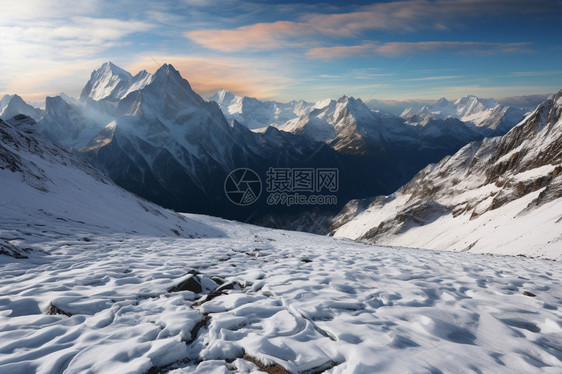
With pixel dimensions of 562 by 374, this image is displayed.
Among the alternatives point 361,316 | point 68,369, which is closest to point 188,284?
point 68,369

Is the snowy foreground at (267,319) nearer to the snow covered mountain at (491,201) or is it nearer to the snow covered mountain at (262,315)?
the snow covered mountain at (262,315)

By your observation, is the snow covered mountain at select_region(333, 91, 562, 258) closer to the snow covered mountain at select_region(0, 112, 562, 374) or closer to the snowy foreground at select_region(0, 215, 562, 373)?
the snow covered mountain at select_region(0, 112, 562, 374)

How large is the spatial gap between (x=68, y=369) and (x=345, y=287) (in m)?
6.03

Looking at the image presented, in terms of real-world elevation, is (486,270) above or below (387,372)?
below

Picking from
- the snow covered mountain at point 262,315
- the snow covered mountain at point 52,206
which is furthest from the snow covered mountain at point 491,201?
the snow covered mountain at point 52,206

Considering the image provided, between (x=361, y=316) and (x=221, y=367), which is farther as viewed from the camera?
(x=361, y=316)

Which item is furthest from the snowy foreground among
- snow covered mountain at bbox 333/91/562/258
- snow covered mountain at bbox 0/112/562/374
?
snow covered mountain at bbox 333/91/562/258

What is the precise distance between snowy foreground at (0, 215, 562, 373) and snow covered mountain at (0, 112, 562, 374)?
26 mm

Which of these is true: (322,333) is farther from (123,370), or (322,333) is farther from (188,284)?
(188,284)

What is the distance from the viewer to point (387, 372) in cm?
414

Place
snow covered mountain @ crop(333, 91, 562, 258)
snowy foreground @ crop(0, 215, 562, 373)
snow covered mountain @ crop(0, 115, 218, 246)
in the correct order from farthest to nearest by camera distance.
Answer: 1. snow covered mountain @ crop(333, 91, 562, 258)
2. snow covered mountain @ crop(0, 115, 218, 246)
3. snowy foreground @ crop(0, 215, 562, 373)

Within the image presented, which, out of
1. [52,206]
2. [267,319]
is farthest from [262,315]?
[52,206]

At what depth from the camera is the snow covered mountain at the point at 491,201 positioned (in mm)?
46688

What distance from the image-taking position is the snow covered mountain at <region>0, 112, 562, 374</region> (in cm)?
443
